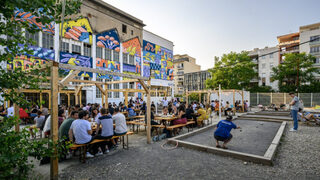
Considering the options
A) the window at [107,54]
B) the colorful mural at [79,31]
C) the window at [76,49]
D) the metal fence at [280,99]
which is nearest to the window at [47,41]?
the colorful mural at [79,31]

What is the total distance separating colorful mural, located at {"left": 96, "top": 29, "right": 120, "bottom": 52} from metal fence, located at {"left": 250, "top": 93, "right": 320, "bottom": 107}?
2253cm

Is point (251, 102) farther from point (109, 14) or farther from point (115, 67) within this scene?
point (109, 14)

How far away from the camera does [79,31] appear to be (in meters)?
18.2

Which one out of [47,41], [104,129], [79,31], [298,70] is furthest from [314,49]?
[47,41]

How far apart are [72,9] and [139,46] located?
2412 cm

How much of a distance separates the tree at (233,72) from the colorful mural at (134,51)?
17.4 m

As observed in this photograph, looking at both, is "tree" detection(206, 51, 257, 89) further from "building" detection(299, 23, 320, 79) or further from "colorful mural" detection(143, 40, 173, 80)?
"building" detection(299, 23, 320, 79)

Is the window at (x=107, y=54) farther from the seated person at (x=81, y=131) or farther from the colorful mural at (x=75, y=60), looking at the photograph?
the seated person at (x=81, y=131)

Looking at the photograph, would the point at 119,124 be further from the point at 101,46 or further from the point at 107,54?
the point at 107,54

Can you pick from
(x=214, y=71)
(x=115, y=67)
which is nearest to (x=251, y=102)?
(x=214, y=71)

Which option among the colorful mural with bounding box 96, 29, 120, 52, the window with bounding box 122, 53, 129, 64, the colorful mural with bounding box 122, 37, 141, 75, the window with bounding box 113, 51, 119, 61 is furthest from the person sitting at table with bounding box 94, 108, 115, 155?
the window with bounding box 122, 53, 129, 64

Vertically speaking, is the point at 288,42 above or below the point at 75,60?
above

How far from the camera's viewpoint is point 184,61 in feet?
196

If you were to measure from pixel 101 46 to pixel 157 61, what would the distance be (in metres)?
11.3
